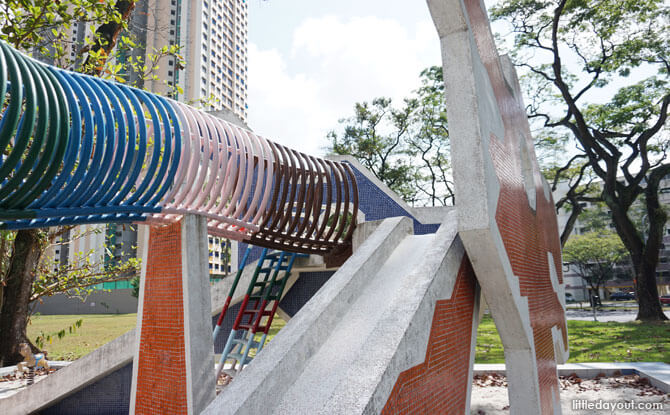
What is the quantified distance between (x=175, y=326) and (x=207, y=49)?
244 feet

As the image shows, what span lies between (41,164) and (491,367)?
31.1 ft

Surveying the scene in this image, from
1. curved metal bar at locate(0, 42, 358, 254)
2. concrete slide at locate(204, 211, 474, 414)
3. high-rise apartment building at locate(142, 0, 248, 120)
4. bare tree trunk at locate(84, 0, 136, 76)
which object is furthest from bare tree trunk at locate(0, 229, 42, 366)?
high-rise apartment building at locate(142, 0, 248, 120)

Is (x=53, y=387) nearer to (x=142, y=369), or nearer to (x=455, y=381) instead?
(x=142, y=369)

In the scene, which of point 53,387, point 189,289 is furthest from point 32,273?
point 189,289

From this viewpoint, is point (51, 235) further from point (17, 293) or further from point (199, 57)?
point (199, 57)

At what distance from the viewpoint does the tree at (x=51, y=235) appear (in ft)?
28.0

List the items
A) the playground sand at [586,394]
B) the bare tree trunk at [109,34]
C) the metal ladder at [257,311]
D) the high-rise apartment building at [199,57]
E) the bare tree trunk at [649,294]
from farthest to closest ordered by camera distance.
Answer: the high-rise apartment building at [199,57], the bare tree trunk at [649,294], the bare tree trunk at [109,34], the playground sand at [586,394], the metal ladder at [257,311]

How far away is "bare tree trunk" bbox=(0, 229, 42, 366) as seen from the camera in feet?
34.2

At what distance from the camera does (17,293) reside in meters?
10.7

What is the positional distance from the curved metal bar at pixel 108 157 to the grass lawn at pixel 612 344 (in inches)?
372

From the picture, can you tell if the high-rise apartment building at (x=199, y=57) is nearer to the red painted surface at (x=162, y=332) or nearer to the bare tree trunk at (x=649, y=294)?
the bare tree trunk at (x=649, y=294)

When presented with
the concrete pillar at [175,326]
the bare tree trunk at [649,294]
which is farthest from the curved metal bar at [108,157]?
the bare tree trunk at [649,294]

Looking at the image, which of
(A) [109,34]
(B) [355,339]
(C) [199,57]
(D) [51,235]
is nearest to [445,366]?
(B) [355,339]

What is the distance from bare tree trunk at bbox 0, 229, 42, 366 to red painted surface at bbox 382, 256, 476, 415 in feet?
31.1
